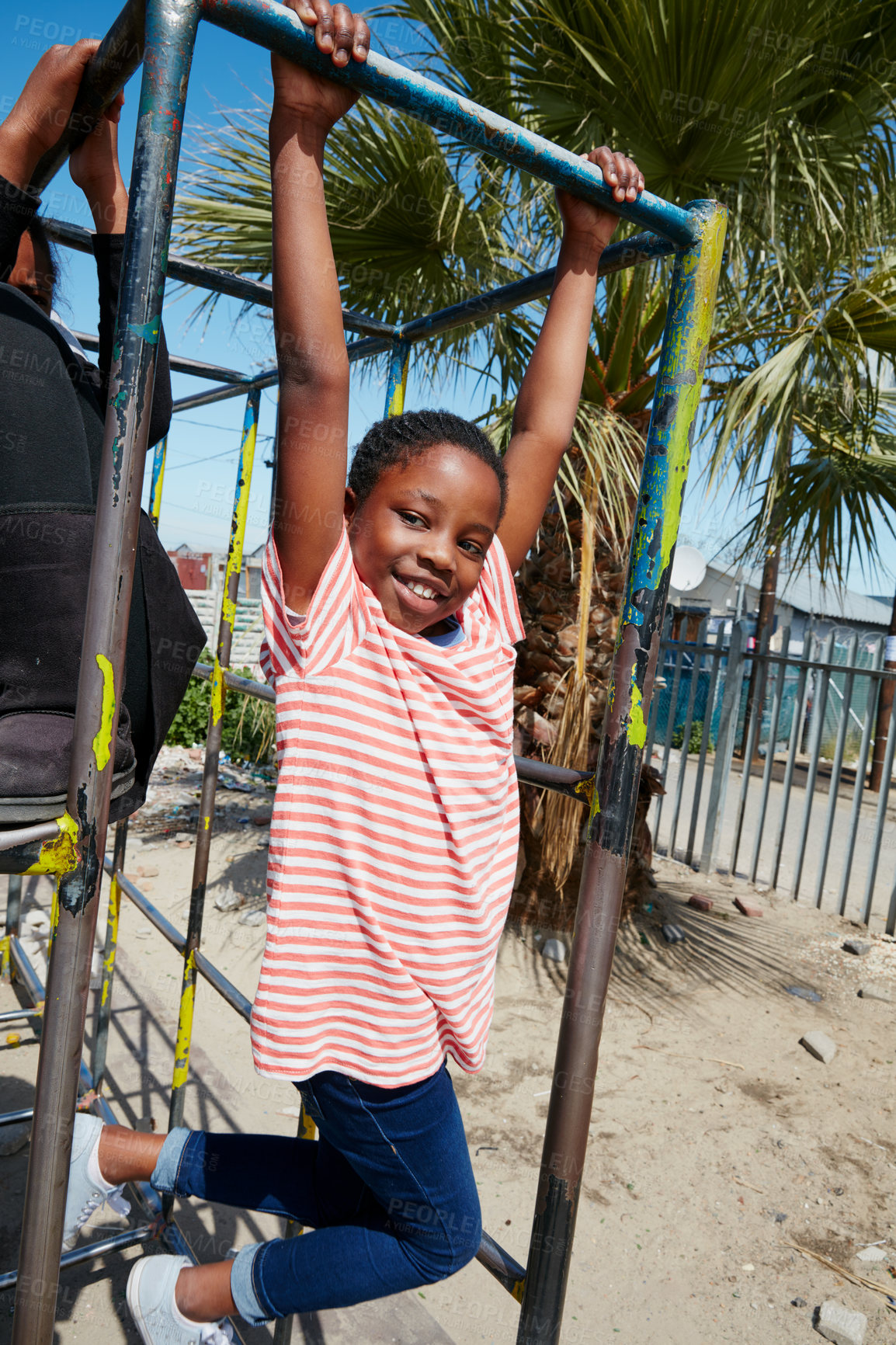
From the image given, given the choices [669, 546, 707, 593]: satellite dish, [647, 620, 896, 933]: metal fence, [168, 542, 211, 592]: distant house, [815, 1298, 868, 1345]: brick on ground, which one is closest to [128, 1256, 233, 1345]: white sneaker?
[815, 1298, 868, 1345]: brick on ground

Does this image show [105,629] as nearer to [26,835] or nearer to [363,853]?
[26,835]

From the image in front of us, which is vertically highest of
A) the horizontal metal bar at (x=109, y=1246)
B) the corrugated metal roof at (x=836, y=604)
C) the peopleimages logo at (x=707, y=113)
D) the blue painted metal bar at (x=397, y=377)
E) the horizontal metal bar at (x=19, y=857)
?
the corrugated metal roof at (x=836, y=604)

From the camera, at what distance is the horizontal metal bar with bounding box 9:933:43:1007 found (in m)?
2.60

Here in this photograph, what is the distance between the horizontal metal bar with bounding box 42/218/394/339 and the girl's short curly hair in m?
0.35

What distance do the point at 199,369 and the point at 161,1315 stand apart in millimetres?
1842

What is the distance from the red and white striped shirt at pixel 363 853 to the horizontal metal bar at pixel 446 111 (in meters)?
0.43

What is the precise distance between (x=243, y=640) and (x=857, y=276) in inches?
287

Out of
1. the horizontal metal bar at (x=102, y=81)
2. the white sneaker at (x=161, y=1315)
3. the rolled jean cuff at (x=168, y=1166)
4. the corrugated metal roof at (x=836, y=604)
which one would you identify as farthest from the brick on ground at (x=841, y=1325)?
the corrugated metal roof at (x=836, y=604)

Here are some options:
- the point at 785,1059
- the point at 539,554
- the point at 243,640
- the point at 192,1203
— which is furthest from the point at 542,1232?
the point at 243,640

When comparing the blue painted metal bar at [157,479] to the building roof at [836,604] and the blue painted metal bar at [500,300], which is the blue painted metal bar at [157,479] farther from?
the building roof at [836,604]

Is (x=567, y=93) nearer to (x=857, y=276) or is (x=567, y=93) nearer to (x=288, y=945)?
(x=857, y=276)

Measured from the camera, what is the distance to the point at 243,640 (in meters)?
9.27

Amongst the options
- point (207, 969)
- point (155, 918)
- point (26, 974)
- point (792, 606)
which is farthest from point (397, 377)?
point (792, 606)

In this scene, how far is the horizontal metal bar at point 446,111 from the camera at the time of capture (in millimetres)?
687
